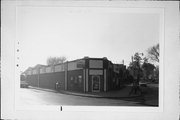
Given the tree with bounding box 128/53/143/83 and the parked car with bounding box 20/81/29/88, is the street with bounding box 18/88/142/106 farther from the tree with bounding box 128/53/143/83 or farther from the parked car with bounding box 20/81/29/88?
the tree with bounding box 128/53/143/83

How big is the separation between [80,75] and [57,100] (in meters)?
0.43

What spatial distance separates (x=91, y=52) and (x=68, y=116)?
33.8 inches

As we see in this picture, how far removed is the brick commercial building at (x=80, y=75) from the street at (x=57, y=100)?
9 centimetres

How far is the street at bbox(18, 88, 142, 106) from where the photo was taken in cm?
301

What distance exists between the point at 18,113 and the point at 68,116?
63 cm

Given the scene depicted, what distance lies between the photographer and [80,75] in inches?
120

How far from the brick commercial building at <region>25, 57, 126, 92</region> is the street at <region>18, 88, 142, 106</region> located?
9 cm

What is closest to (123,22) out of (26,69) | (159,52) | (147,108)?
(159,52)

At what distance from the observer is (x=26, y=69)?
301 centimetres

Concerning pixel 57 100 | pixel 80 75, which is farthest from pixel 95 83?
pixel 57 100

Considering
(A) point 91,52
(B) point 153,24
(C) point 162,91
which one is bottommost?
(C) point 162,91

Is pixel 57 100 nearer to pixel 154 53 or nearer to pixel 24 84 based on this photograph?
pixel 24 84

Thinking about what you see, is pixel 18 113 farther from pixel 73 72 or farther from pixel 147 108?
pixel 147 108

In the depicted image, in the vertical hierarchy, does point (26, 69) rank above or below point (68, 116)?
above
